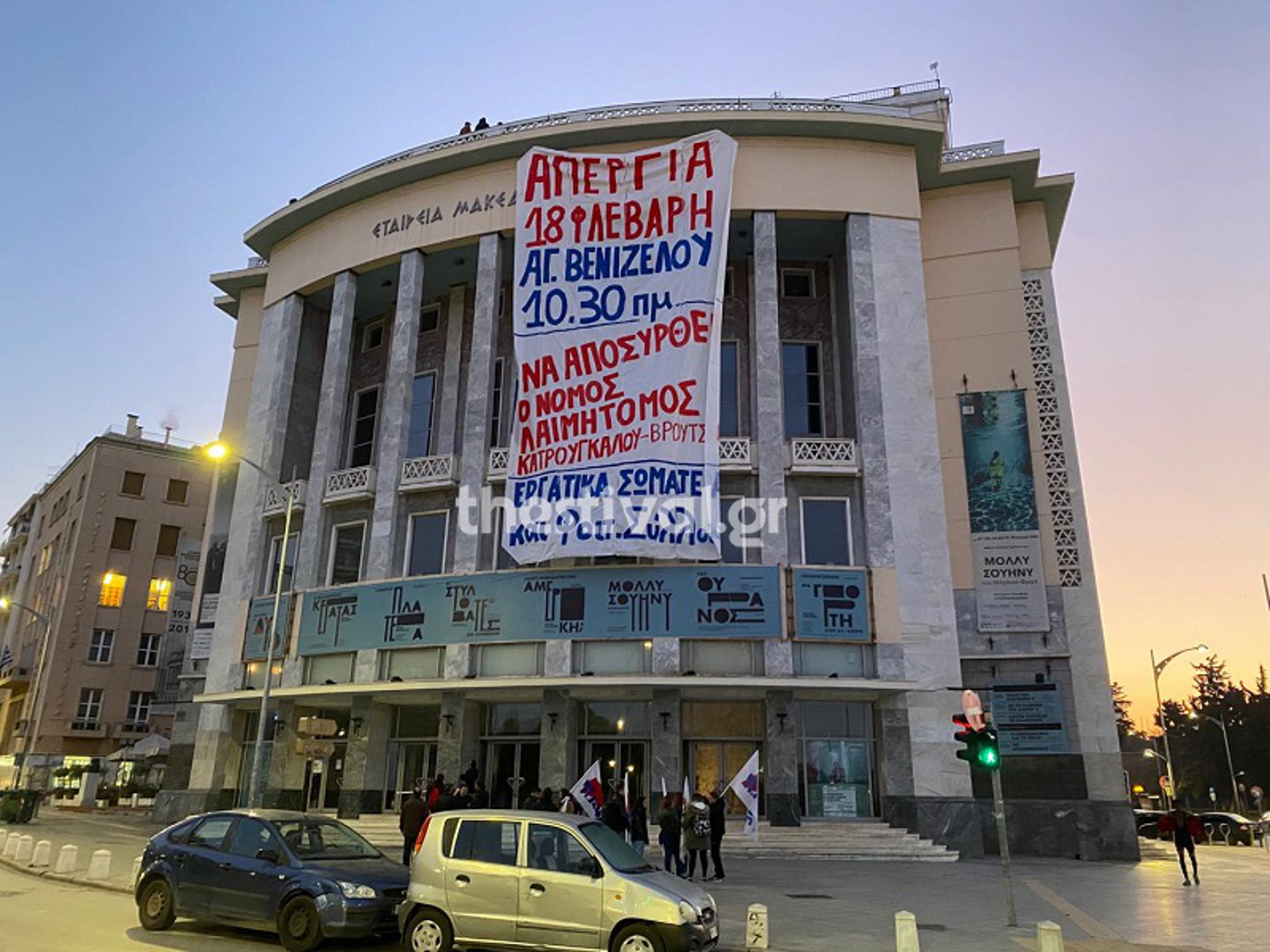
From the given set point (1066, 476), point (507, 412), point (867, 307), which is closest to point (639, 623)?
point (507, 412)

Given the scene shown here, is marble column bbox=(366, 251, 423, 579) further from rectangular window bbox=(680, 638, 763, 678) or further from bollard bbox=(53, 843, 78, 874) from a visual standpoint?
bollard bbox=(53, 843, 78, 874)

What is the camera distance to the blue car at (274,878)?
36.1 feet

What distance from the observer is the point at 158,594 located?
56.9 metres

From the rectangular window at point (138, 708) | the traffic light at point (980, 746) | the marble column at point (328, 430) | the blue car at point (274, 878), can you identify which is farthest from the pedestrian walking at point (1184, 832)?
the rectangular window at point (138, 708)

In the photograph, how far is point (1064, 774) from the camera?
85.7 ft

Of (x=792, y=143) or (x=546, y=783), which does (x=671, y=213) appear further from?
(x=546, y=783)

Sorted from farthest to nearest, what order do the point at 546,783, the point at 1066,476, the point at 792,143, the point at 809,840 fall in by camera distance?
1. the point at 792,143
2. the point at 1066,476
3. the point at 546,783
4. the point at 809,840

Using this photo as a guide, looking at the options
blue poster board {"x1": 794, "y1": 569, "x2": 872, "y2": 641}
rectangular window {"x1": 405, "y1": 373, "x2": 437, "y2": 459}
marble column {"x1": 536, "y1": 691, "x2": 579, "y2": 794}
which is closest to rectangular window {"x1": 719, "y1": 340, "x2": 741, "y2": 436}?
blue poster board {"x1": 794, "y1": 569, "x2": 872, "y2": 641}

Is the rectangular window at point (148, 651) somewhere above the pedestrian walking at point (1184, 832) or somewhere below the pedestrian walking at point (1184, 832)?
above

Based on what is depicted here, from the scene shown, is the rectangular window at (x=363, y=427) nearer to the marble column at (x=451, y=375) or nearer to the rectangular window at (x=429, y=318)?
the rectangular window at (x=429, y=318)

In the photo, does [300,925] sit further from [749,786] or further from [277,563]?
[277,563]

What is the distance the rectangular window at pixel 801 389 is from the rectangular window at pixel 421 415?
1314 centimetres

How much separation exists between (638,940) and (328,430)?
27.0 meters

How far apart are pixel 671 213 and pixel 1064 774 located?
20.9 m
